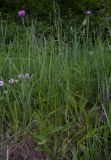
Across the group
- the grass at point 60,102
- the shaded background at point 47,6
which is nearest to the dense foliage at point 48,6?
the shaded background at point 47,6

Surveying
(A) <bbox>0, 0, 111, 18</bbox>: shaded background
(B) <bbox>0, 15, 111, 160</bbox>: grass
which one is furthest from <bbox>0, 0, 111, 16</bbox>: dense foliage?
(B) <bbox>0, 15, 111, 160</bbox>: grass

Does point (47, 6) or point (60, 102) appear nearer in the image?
point (60, 102)

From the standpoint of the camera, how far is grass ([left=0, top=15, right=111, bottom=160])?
2.44 m

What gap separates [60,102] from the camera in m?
2.73

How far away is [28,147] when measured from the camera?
2.53m

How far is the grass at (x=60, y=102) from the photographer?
244 cm

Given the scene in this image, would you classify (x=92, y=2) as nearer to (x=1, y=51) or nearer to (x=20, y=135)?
(x=1, y=51)

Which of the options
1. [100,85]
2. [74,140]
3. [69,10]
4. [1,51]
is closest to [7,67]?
[1,51]

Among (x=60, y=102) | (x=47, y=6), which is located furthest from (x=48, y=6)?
(x=60, y=102)

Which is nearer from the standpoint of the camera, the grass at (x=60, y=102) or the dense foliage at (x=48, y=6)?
the grass at (x=60, y=102)

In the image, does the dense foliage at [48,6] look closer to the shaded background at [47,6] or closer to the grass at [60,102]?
the shaded background at [47,6]

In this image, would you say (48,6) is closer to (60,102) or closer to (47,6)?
(47,6)

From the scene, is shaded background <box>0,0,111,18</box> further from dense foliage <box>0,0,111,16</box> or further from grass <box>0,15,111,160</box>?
grass <box>0,15,111,160</box>

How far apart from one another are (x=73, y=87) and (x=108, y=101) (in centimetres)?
28
